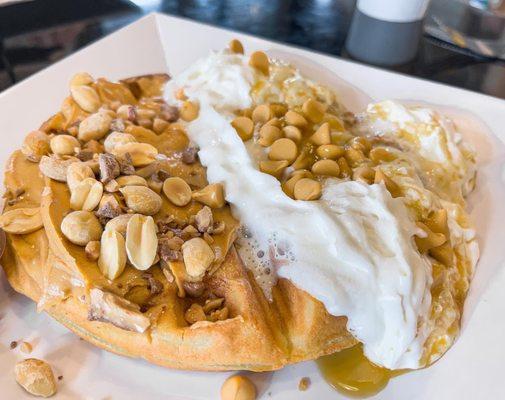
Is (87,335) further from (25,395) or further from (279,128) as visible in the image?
(279,128)

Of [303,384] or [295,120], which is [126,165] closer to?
[295,120]

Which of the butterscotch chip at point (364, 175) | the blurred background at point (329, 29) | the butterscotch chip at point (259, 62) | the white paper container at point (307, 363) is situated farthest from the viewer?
the blurred background at point (329, 29)

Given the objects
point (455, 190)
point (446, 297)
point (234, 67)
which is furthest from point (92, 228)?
point (455, 190)

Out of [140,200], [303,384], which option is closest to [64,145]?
[140,200]

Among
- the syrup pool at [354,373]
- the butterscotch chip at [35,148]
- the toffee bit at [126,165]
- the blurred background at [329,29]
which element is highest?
the toffee bit at [126,165]

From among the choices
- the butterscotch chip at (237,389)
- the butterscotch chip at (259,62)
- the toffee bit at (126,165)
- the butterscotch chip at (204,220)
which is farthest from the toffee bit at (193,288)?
the butterscotch chip at (259,62)

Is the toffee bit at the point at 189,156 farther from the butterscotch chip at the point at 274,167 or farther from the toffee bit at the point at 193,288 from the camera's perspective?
the toffee bit at the point at 193,288

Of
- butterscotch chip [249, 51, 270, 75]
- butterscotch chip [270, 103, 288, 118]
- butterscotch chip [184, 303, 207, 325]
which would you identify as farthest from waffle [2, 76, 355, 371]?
butterscotch chip [249, 51, 270, 75]
